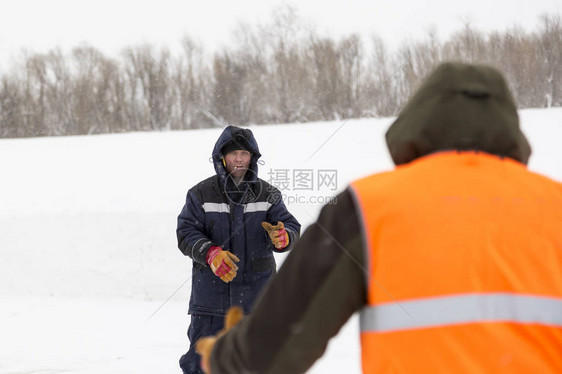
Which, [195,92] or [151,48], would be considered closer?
[195,92]

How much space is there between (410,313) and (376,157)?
1109 centimetres

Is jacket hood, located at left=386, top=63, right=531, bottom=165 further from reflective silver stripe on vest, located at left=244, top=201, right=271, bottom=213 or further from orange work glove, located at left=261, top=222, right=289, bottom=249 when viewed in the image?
reflective silver stripe on vest, located at left=244, top=201, right=271, bottom=213

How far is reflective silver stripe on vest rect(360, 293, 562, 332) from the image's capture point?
106 centimetres

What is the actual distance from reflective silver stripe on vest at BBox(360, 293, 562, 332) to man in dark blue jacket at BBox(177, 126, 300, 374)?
2.81 m

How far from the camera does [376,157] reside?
473 inches

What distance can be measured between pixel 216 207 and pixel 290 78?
1195 centimetres

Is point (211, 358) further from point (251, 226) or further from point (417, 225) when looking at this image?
point (251, 226)

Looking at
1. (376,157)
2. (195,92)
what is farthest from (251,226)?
(195,92)

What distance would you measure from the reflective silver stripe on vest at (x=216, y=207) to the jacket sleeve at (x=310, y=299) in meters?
2.90

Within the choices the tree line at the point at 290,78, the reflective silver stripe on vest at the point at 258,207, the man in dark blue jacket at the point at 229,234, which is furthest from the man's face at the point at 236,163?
the tree line at the point at 290,78

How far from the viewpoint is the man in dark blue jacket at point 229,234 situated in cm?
398

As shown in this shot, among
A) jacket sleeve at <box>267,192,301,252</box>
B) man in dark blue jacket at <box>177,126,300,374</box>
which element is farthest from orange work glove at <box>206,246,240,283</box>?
jacket sleeve at <box>267,192,301,252</box>

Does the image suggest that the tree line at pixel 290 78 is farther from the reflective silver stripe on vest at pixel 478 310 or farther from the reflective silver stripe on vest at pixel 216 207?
the reflective silver stripe on vest at pixel 478 310

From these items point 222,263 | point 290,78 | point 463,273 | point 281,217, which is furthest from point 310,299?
point 290,78
